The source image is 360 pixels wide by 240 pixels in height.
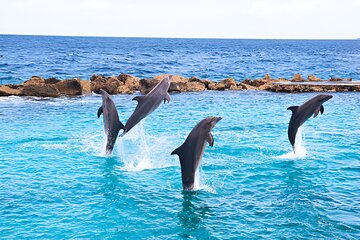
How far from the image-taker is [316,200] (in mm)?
13320

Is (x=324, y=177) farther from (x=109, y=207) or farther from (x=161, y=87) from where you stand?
(x=109, y=207)

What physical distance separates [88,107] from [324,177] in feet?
Answer: 60.5

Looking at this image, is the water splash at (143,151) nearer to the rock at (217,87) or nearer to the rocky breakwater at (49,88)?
the rocky breakwater at (49,88)

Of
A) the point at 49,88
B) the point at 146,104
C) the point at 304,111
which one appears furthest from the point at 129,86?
the point at 146,104

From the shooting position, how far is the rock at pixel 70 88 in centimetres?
3634

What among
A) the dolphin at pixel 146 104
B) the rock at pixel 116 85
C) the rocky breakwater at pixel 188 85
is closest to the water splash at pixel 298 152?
the dolphin at pixel 146 104

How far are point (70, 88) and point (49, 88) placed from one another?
176 cm

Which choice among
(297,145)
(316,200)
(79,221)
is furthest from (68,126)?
(316,200)

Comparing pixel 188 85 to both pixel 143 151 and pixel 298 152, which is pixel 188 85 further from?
pixel 298 152

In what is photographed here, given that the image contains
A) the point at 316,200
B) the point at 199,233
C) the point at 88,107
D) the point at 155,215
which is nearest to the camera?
Answer: the point at 199,233

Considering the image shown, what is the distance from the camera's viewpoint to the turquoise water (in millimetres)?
11445

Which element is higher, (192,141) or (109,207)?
(192,141)

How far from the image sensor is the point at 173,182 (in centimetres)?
1490

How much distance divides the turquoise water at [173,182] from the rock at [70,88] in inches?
394
